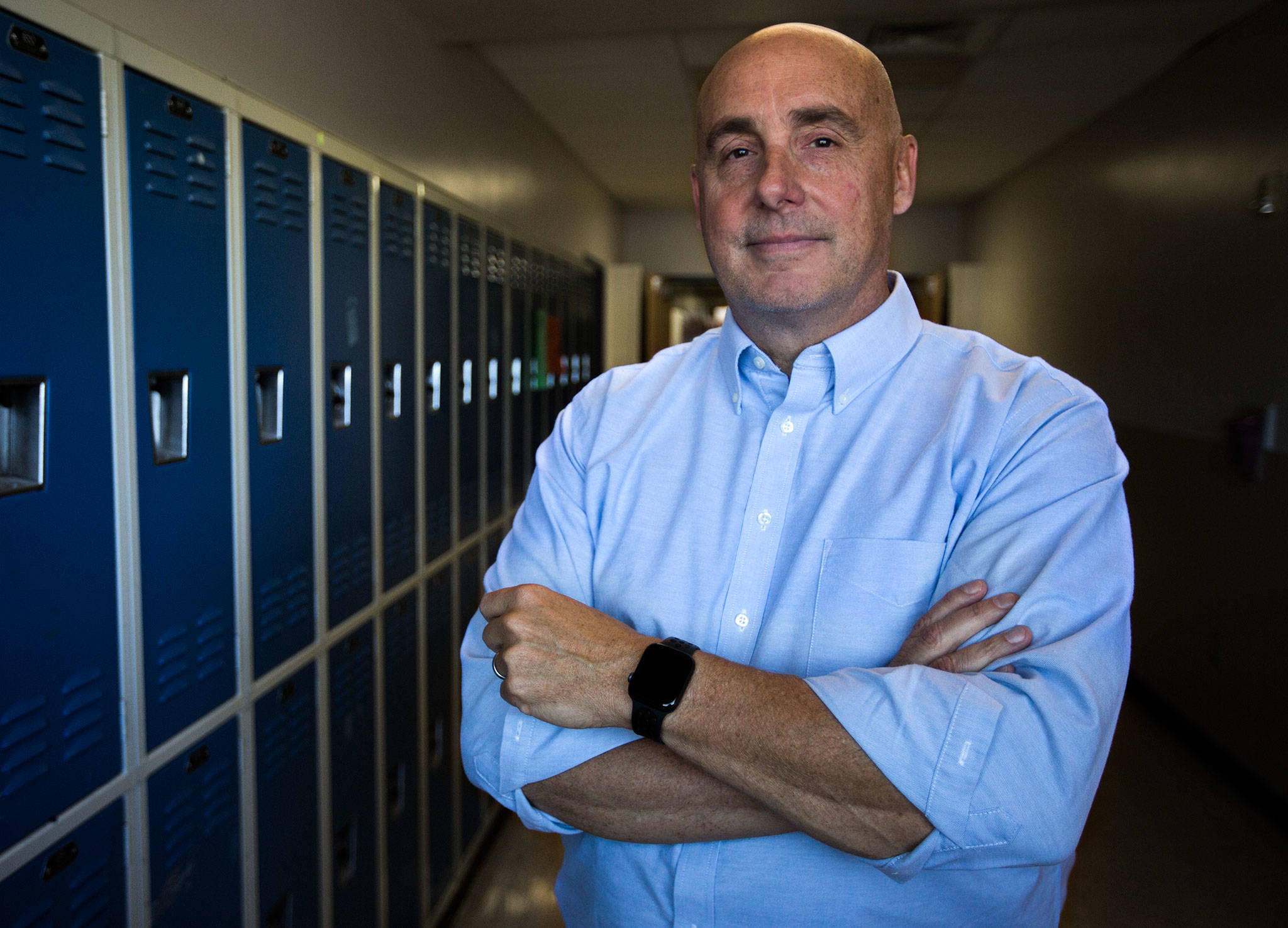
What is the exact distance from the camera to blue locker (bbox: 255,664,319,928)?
5.63 ft

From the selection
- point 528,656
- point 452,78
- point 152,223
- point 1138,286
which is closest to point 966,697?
point 528,656

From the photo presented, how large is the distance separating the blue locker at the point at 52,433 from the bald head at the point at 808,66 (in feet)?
2.74

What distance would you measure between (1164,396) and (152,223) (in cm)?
411

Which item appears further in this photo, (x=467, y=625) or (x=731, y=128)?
(x=467, y=625)

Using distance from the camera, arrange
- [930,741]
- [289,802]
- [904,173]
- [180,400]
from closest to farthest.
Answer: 1. [930,741]
2. [904,173]
3. [180,400]
4. [289,802]

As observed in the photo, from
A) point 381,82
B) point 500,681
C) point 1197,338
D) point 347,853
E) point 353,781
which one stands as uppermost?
point 381,82

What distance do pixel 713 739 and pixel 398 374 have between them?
1.63 meters

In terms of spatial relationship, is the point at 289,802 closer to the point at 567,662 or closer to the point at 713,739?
the point at 567,662

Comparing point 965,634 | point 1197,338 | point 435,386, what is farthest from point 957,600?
point 1197,338

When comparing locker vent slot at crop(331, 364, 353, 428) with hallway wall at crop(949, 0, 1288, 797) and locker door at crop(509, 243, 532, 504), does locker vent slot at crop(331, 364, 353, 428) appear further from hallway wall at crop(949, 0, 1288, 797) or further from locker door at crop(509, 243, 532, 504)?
hallway wall at crop(949, 0, 1288, 797)

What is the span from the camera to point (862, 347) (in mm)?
1069

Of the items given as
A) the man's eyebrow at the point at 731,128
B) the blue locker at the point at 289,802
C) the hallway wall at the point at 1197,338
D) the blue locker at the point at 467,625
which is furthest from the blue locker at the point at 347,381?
the hallway wall at the point at 1197,338

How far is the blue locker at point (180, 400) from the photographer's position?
4.31 ft

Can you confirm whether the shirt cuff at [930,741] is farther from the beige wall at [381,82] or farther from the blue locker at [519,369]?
the blue locker at [519,369]
